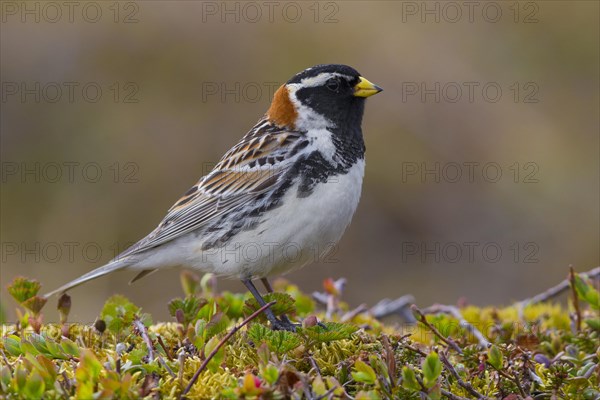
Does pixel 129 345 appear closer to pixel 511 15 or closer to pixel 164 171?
pixel 164 171

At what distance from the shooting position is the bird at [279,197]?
15.2 feet

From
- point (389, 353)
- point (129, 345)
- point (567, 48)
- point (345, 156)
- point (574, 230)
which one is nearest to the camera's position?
point (389, 353)

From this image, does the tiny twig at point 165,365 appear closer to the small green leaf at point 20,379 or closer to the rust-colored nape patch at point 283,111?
the small green leaf at point 20,379

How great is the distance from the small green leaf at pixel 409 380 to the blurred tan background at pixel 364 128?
5623 mm

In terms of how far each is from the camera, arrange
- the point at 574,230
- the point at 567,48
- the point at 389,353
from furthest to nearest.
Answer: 1. the point at 567,48
2. the point at 574,230
3. the point at 389,353

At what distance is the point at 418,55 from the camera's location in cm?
986

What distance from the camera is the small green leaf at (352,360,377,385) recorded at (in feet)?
9.71

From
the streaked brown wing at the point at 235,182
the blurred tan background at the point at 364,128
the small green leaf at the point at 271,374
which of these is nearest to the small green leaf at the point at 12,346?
the small green leaf at the point at 271,374

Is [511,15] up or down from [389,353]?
up

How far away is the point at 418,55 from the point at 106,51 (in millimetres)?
3800

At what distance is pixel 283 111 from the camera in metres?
5.17

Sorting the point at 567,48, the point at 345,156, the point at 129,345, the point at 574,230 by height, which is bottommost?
the point at 574,230

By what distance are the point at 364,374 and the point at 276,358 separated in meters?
0.33

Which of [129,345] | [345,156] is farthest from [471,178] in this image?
[129,345]
